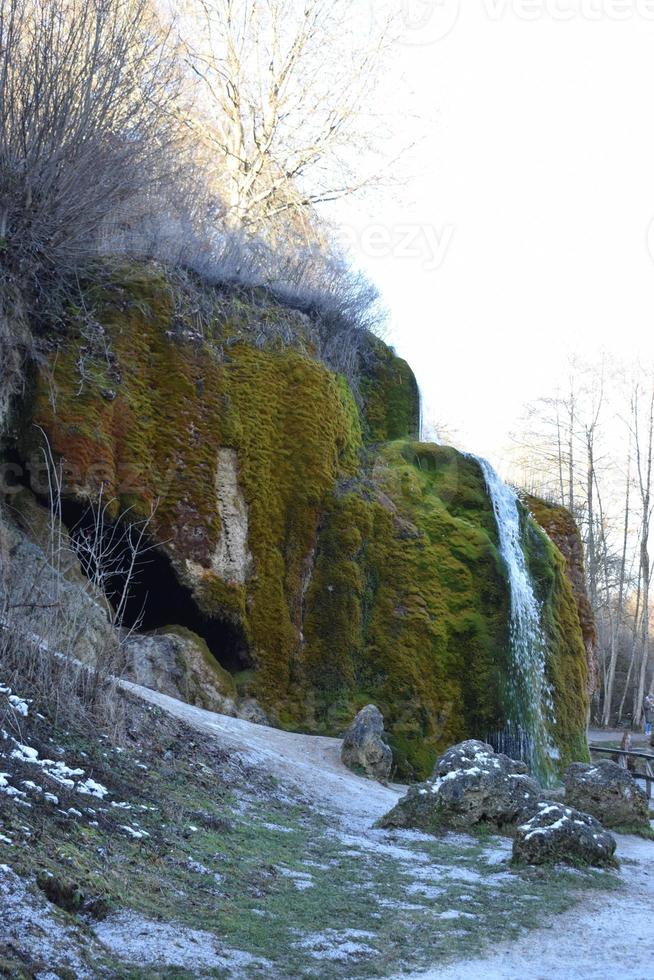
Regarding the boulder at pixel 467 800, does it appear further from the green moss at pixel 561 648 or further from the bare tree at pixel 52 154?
the bare tree at pixel 52 154

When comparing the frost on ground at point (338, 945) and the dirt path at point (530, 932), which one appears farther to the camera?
the dirt path at point (530, 932)

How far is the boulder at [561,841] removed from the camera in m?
6.09

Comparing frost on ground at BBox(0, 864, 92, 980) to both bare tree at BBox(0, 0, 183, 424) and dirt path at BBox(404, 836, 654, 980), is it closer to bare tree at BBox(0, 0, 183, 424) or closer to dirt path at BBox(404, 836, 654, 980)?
dirt path at BBox(404, 836, 654, 980)

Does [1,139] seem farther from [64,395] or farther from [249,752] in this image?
[249,752]

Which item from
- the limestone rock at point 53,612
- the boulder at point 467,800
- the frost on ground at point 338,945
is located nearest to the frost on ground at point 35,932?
the frost on ground at point 338,945

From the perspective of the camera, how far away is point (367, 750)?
9672 millimetres

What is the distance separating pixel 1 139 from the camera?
9.41m

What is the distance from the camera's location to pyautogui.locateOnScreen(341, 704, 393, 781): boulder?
9.59m

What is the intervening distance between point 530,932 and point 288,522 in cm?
758

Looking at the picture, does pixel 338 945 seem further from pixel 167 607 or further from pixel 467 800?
pixel 167 607

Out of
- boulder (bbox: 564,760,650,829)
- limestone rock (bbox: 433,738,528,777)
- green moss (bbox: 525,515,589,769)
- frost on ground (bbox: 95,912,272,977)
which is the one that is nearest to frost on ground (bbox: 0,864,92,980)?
frost on ground (bbox: 95,912,272,977)

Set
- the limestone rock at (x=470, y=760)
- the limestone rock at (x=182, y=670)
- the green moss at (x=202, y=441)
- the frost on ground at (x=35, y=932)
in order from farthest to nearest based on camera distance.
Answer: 1. the green moss at (x=202, y=441)
2. the limestone rock at (x=182, y=670)
3. the limestone rock at (x=470, y=760)
4. the frost on ground at (x=35, y=932)

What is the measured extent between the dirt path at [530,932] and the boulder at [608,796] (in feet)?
A: 0.81

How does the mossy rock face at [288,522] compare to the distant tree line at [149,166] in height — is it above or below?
below
